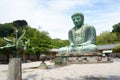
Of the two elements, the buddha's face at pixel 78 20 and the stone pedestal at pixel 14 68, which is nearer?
the stone pedestal at pixel 14 68

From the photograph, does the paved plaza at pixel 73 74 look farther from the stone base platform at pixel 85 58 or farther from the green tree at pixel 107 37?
the green tree at pixel 107 37

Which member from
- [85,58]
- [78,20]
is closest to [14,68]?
[85,58]

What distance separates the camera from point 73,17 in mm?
22641

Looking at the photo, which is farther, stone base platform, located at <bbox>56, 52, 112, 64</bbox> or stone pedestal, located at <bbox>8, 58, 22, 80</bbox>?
stone base platform, located at <bbox>56, 52, 112, 64</bbox>

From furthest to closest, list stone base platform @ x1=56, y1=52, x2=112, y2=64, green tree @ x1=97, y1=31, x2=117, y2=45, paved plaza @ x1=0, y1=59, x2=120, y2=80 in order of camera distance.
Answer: green tree @ x1=97, y1=31, x2=117, y2=45 < stone base platform @ x1=56, y1=52, x2=112, y2=64 < paved plaza @ x1=0, y1=59, x2=120, y2=80

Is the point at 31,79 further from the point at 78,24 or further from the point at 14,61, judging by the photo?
the point at 78,24

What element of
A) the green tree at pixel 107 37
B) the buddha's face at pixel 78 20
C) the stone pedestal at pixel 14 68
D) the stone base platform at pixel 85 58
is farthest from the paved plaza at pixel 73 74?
the green tree at pixel 107 37

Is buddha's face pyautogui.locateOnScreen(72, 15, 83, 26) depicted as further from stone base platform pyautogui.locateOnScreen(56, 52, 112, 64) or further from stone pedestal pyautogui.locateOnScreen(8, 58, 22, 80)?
stone pedestal pyautogui.locateOnScreen(8, 58, 22, 80)

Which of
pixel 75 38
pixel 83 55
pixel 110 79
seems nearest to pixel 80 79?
pixel 110 79

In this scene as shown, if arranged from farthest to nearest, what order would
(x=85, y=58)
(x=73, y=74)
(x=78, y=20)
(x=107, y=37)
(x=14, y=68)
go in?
(x=107, y=37), (x=78, y=20), (x=85, y=58), (x=73, y=74), (x=14, y=68)

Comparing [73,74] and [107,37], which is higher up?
[107,37]

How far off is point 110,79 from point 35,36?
30367 mm

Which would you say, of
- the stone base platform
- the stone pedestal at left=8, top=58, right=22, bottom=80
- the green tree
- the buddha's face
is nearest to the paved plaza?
the stone pedestal at left=8, top=58, right=22, bottom=80

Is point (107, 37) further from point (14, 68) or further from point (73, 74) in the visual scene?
point (14, 68)
